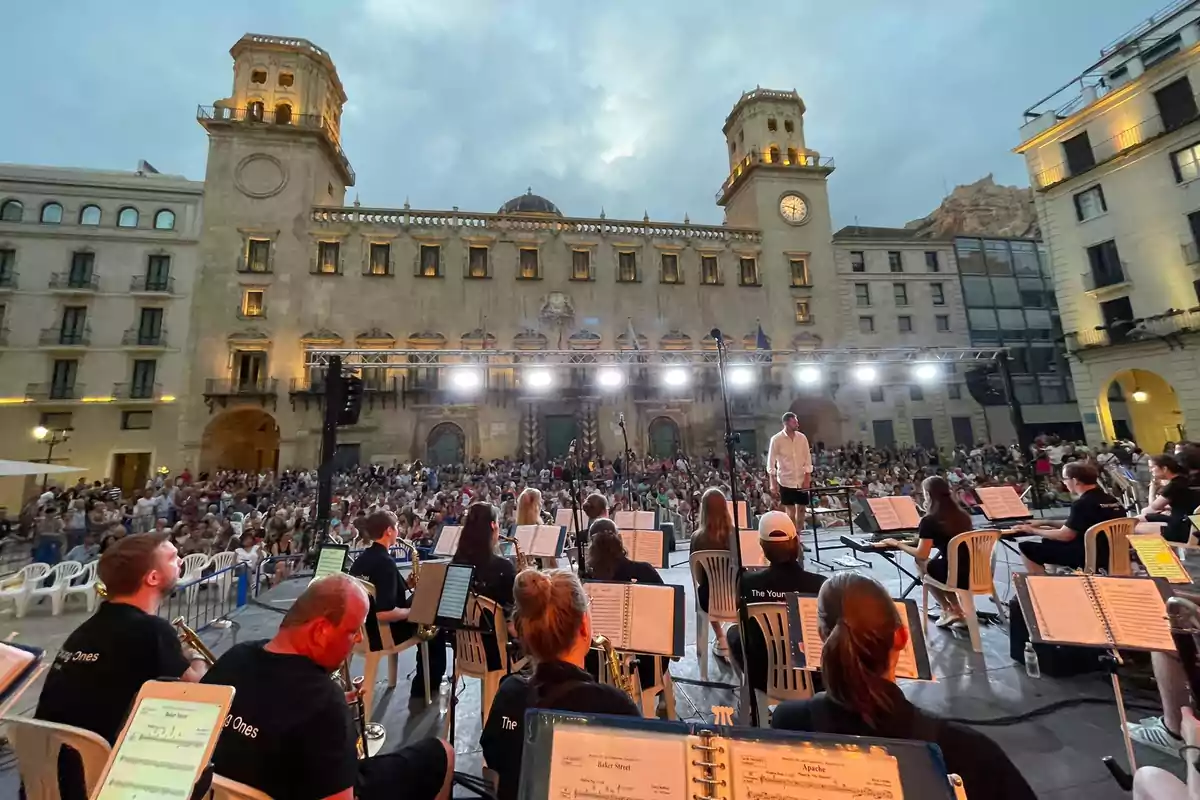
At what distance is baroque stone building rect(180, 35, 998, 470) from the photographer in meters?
20.5

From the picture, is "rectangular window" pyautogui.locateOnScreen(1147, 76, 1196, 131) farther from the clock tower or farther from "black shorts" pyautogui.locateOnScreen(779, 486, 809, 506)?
"black shorts" pyautogui.locateOnScreen(779, 486, 809, 506)

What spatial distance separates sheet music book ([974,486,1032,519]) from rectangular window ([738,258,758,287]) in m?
20.6

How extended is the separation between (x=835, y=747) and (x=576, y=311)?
75.0 ft

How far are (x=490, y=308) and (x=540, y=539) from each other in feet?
60.8

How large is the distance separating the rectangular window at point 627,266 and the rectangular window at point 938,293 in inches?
648

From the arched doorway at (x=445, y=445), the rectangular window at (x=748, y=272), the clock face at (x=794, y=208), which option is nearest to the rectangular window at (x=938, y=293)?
the clock face at (x=794, y=208)

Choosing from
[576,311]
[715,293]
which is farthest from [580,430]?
[715,293]

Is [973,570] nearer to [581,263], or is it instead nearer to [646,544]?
[646,544]

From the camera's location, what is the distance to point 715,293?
2453cm

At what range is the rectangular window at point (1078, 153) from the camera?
17.6 meters

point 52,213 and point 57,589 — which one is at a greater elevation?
point 52,213

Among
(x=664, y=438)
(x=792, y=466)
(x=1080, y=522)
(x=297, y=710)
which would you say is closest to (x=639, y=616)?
(x=297, y=710)

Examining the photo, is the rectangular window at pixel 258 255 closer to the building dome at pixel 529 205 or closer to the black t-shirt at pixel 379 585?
the building dome at pixel 529 205

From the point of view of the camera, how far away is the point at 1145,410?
1816 cm
